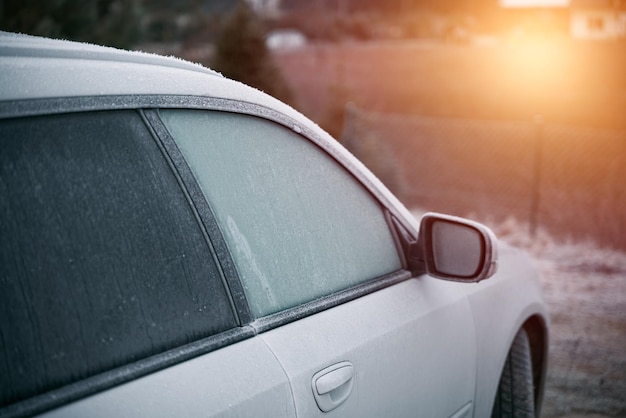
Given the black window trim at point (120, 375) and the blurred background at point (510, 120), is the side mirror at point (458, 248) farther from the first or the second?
the blurred background at point (510, 120)

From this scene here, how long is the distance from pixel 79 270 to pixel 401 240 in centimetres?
128

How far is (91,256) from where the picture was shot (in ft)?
4.83

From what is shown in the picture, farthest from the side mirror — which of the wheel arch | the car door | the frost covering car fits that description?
the wheel arch

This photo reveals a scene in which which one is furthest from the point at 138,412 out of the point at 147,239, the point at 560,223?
the point at 560,223

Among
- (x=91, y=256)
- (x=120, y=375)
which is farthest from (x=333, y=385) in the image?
(x=91, y=256)

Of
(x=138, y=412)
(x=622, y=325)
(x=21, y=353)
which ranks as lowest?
(x=622, y=325)

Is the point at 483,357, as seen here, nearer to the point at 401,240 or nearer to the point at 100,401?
the point at 401,240

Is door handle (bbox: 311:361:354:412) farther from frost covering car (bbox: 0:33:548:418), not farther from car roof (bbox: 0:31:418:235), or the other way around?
car roof (bbox: 0:31:418:235)

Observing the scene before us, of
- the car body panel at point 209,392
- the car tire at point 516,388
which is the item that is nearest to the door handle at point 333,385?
the car body panel at point 209,392

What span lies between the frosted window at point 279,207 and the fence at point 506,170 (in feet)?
24.8

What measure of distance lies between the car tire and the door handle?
1391 millimetres

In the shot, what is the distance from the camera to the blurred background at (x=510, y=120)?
6.57m

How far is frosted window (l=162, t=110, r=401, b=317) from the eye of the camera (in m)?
1.80

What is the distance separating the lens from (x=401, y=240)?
2.49m
